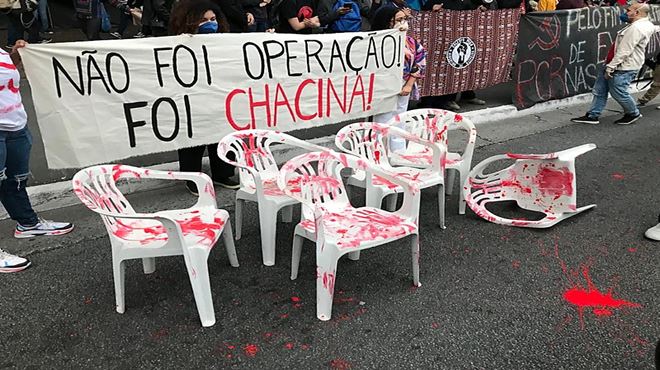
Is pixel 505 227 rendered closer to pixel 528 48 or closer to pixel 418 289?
pixel 418 289

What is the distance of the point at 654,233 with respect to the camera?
3.83 m

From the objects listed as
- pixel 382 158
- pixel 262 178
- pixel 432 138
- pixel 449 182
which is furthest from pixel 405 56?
pixel 262 178

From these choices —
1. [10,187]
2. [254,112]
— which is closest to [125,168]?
[10,187]

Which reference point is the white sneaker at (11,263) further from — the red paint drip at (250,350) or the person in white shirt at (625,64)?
the person in white shirt at (625,64)

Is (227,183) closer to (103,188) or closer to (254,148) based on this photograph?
(254,148)

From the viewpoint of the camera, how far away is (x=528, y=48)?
7391 mm

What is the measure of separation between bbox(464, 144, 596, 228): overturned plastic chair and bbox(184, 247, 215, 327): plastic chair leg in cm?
229

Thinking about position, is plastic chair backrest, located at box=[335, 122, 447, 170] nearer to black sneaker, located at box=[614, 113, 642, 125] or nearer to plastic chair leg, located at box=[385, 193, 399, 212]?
plastic chair leg, located at box=[385, 193, 399, 212]

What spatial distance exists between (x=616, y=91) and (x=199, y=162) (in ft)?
18.5

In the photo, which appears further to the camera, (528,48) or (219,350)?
(528,48)

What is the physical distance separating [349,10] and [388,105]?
144cm

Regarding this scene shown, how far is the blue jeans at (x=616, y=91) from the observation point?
695 centimetres

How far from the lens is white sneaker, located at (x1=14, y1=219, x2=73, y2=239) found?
377 centimetres

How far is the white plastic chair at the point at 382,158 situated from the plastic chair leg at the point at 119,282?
1.63m
